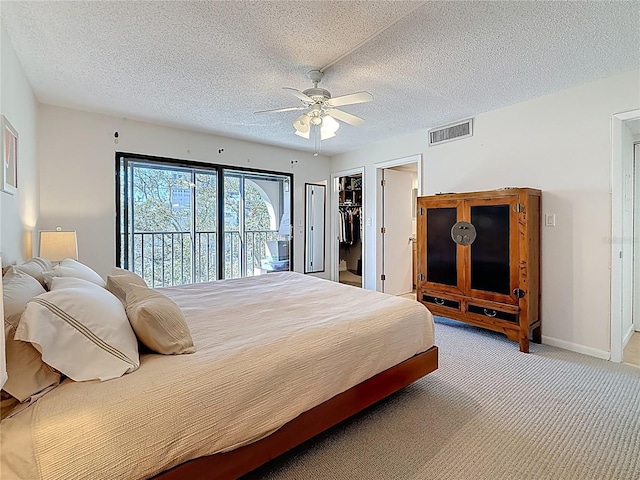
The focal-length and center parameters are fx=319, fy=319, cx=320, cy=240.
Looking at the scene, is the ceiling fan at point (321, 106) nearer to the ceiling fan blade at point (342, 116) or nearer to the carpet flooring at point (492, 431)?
the ceiling fan blade at point (342, 116)

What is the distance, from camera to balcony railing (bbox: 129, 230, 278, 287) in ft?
14.2

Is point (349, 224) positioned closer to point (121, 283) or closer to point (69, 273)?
point (121, 283)

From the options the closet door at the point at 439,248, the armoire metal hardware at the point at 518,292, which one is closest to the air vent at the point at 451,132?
the closet door at the point at 439,248

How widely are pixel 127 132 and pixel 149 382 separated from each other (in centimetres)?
374

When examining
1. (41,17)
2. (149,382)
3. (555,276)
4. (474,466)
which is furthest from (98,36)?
(555,276)

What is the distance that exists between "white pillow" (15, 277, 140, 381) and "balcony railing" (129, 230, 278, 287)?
3211 millimetres

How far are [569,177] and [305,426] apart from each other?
3.34m

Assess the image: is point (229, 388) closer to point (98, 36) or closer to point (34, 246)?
point (98, 36)

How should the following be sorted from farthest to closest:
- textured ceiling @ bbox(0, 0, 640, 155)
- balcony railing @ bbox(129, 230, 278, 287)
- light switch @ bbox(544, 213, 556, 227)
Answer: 1. balcony railing @ bbox(129, 230, 278, 287)
2. light switch @ bbox(544, 213, 556, 227)
3. textured ceiling @ bbox(0, 0, 640, 155)

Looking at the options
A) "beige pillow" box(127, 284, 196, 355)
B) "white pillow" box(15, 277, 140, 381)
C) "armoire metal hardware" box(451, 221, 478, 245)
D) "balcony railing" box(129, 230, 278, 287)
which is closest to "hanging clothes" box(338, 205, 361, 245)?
"balcony railing" box(129, 230, 278, 287)

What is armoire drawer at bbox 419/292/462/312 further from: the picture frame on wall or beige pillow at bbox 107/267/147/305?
the picture frame on wall

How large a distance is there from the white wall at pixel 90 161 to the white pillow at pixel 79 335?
2.91 meters

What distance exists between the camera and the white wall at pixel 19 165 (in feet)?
6.84

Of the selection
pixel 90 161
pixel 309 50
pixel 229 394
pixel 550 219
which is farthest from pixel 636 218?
pixel 90 161
